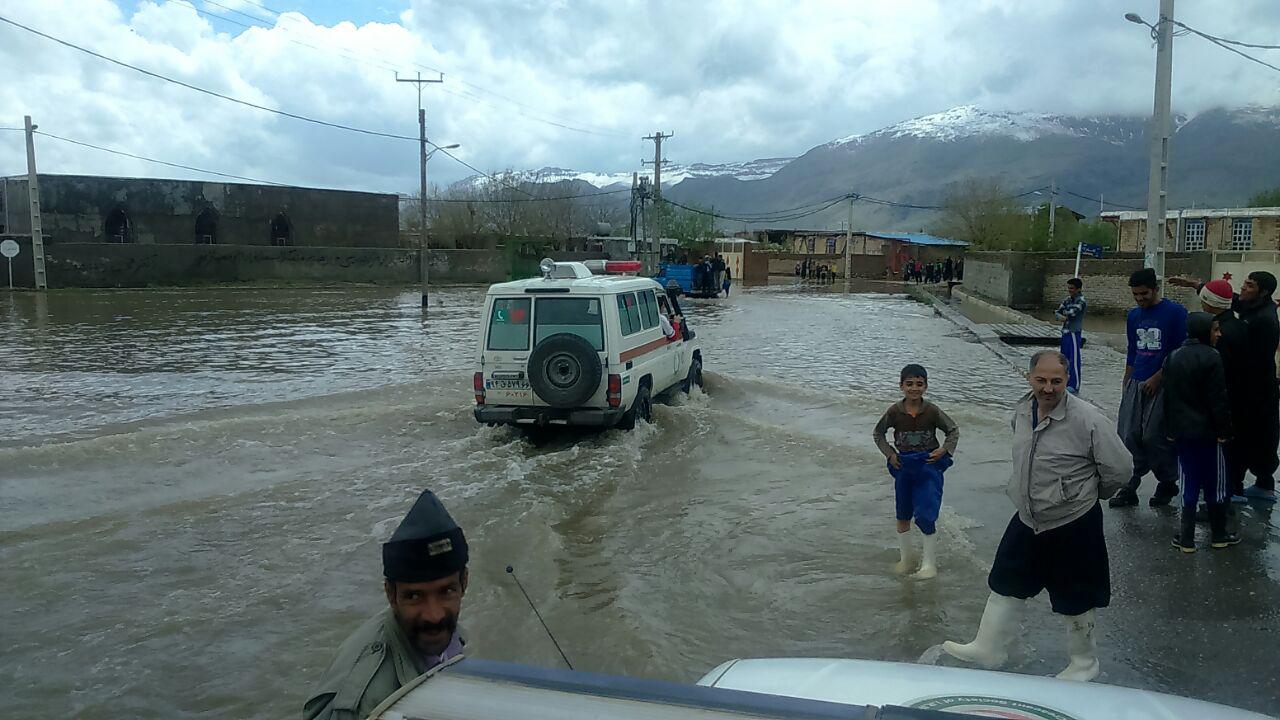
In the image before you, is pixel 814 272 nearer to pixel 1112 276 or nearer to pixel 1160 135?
pixel 1112 276

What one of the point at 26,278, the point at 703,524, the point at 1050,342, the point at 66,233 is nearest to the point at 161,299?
the point at 26,278

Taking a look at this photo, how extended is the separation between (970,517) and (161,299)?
112 feet

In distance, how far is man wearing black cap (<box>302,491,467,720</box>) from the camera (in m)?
2.44

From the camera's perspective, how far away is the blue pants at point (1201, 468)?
6504 mm

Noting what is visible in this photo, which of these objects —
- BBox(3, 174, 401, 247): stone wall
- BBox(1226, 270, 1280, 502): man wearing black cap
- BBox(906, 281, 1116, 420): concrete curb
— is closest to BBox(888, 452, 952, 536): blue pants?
BBox(1226, 270, 1280, 502): man wearing black cap

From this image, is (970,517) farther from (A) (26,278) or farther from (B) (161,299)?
(A) (26,278)

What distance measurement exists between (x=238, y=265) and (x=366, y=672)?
152 feet

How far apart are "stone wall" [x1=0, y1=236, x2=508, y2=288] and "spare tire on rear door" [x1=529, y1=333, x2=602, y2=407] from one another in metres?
36.3

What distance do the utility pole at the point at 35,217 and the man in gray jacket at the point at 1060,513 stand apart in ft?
130

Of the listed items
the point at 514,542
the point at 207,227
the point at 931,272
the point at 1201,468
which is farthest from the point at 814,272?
the point at 1201,468

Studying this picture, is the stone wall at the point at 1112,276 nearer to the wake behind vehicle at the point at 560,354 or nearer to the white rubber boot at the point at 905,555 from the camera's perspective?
the wake behind vehicle at the point at 560,354

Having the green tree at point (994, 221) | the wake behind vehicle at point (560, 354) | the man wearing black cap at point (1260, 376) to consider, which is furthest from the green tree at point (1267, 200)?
the man wearing black cap at point (1260, 376)

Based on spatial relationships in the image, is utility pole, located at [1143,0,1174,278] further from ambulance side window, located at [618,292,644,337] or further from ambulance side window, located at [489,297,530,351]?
ambulance side window, located at [489,297,530,351]

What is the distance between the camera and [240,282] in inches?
1767
